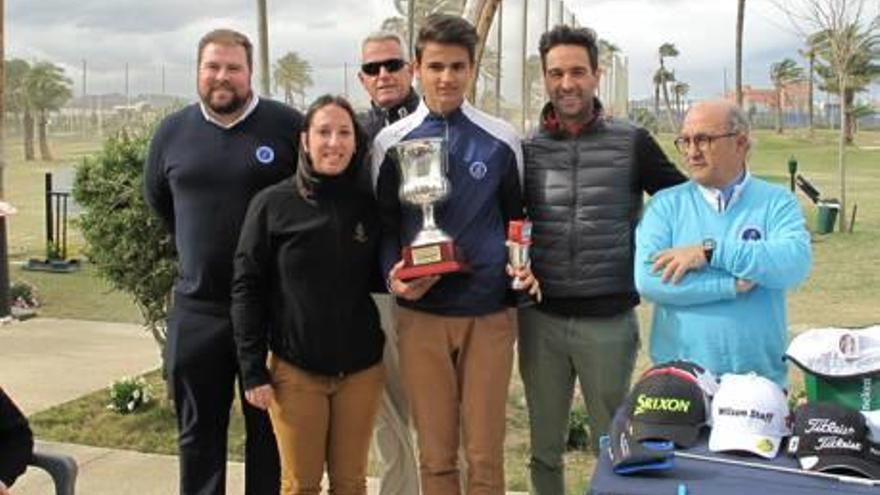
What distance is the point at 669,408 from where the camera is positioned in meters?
2.60

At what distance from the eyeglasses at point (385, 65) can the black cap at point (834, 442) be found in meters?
2.19

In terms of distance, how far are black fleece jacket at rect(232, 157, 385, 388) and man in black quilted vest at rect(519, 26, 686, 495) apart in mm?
639

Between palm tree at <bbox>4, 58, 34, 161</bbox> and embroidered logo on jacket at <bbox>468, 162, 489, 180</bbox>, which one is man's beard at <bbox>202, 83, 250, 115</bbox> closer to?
embroidered logo on jacket at <bbox>468, 162, 489, 180</bbox>

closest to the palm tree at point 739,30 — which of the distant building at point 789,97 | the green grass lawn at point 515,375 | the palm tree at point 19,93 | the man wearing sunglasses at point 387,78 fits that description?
the green grass lawn at point 515,375

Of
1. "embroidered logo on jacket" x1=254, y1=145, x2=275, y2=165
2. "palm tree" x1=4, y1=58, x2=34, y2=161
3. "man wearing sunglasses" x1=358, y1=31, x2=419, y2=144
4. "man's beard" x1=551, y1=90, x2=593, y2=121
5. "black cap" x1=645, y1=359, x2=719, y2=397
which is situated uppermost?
"palm tree" x1=4, y1=58, x2=34, y2=161

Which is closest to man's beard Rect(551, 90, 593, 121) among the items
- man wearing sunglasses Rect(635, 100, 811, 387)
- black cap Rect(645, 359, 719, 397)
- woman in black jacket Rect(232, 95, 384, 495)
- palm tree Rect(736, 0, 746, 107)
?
man wearing sunglasses Rect(635, 100, 811, 387)

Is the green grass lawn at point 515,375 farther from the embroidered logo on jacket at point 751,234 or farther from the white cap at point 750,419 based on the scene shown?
the white cap at point 750,419

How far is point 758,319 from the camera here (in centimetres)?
317

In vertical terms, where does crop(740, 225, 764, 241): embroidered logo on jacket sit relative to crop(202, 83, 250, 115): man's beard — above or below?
below

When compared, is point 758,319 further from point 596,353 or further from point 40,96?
point 40,96

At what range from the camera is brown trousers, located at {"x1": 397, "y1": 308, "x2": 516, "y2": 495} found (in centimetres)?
358

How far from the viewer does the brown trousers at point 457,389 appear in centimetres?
358

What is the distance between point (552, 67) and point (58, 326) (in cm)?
694

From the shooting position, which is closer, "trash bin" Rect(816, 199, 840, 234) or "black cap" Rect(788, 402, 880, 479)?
"black cap" Rect(788, 402, 880, 479)
